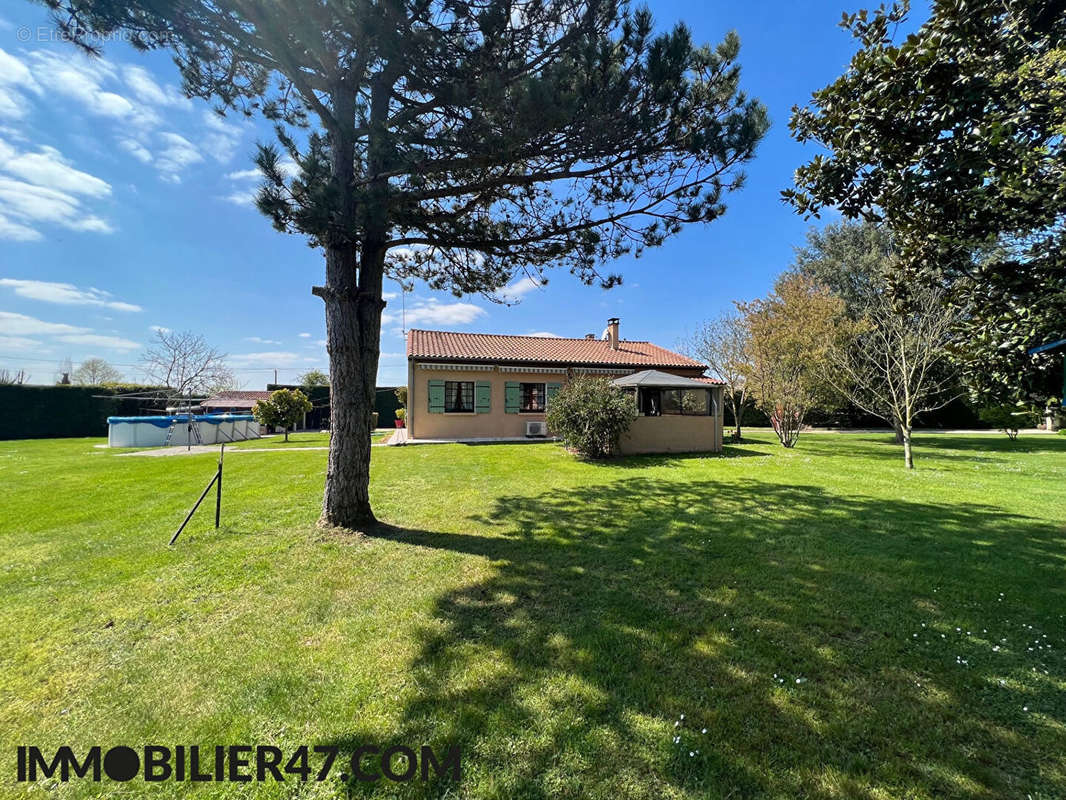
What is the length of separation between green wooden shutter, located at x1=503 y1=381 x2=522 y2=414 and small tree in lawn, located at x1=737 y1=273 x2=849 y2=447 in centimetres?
984

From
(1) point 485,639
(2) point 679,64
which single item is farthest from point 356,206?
(1) point 485,639

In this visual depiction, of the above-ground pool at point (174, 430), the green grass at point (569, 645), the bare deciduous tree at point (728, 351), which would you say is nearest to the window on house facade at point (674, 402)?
the bare deciduous tree at point (728, 351)

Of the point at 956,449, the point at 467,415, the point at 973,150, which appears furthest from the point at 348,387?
the point at 956,449

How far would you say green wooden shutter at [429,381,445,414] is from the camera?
654 inches

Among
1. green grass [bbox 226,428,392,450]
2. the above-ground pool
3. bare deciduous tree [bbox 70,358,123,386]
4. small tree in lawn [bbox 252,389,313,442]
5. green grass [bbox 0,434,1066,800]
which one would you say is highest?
bare deciduous tree [bbox 70,358,123,386]

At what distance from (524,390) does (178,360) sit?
24088 millimetres

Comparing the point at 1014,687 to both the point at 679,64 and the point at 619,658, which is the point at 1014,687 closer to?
the point at 619,658

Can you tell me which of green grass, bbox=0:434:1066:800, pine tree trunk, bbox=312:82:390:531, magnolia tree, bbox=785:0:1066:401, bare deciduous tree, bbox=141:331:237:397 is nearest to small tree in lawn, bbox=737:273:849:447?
green grass, bbox=0:434:1066:800

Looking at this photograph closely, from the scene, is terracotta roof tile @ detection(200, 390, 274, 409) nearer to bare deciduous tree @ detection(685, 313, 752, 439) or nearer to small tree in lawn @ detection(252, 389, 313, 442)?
small tree in lawn @ detection(252, 389, 313, 442)

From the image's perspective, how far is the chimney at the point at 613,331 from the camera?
21.6m

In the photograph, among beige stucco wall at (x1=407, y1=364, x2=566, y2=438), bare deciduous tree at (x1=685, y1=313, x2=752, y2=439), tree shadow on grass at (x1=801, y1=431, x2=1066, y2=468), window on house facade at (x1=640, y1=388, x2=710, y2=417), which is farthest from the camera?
bare deciduous tree at (x1=685, y1=313, x2=752, y2=439)

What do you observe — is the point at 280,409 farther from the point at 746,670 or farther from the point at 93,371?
the point at 93,371

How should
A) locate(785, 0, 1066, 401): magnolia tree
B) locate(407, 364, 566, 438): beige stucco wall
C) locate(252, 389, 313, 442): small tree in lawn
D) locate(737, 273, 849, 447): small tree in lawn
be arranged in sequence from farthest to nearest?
locate(252, 389, 313, 442): small tree in lawn < locate(407, 364, 566, 438): beige stucco wall < locate(737, 273, 849, 447): small tree in lawn < locate(785, 0, 1066, 401): magnolia tree

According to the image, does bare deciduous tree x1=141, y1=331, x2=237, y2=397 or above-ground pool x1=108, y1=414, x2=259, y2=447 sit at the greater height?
bare deciduous tree x1=141, y1=331, x2=237, y2=397
